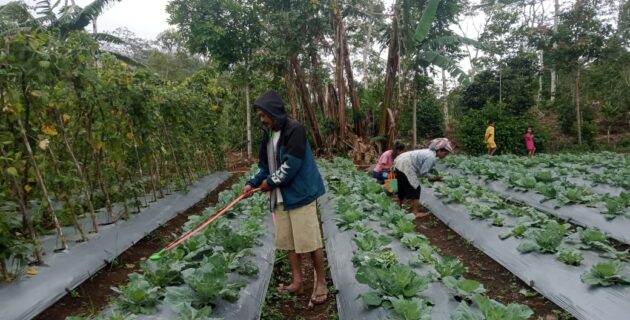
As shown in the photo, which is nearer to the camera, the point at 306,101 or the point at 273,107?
the point at 273,107

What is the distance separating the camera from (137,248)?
5.28 meters

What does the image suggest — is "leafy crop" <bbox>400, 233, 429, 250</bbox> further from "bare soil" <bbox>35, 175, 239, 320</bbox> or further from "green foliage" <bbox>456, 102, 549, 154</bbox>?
"green foliage" <bbox>456, 102, 549, 154</bbox>

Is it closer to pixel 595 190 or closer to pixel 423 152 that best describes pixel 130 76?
pixel 423 152

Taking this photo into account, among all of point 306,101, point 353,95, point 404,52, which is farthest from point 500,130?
point 306,101

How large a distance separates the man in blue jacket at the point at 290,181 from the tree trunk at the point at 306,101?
1140 centimetres

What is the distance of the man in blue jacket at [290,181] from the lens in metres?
3.32

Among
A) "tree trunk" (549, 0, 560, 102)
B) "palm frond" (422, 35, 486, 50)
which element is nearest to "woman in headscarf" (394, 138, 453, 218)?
"palm frond" (422, 35, 486, 50)

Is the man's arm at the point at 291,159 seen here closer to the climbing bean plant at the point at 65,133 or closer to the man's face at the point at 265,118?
the man's face at the point at 265,118

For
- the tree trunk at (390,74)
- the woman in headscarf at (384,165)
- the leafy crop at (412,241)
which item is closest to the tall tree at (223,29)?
the tree trunk at (390,74)

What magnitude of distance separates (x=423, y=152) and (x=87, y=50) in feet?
14.7

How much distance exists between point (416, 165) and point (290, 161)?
373 centimetres

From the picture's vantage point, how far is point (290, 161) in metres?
3.29

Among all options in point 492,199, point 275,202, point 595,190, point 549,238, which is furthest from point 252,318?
point 595,190

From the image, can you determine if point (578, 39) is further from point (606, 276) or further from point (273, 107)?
point (273, 107)
